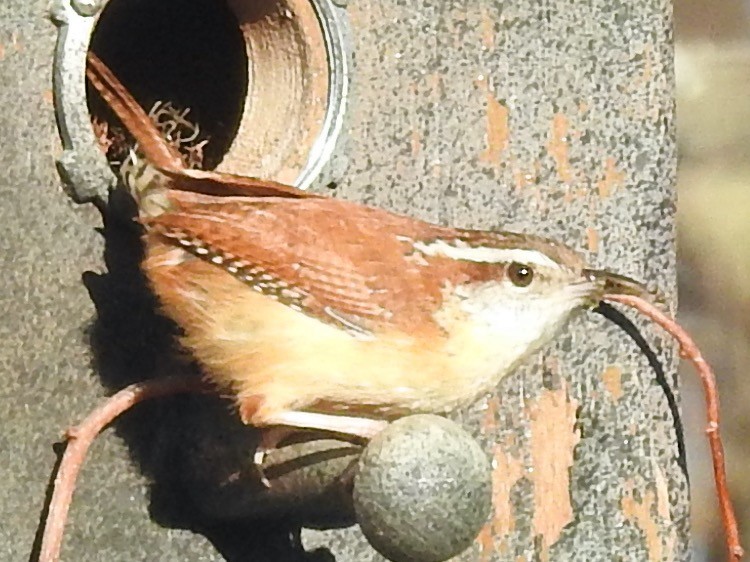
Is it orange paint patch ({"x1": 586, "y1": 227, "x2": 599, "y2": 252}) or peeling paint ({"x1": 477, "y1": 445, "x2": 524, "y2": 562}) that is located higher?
orange paint patch ({"x1": 586, "y1": 227, "x2": 599, "y2": 252})

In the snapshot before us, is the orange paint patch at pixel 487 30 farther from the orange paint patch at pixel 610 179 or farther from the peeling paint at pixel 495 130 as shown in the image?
the orange paint patch at pixel 610 179

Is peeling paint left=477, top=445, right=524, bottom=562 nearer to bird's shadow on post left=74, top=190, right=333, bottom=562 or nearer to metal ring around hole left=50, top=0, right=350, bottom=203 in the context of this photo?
bird's shadow on post left=74, top=190, right=333, bottom=562

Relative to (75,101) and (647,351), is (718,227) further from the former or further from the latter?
(75,101)

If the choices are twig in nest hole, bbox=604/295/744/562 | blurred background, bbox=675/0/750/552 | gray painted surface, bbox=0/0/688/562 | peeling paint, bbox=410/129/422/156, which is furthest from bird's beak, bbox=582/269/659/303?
blurred background, bbox=675/0/750/552

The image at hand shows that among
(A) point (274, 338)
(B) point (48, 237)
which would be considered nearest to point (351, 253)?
(A) point (274, 338)

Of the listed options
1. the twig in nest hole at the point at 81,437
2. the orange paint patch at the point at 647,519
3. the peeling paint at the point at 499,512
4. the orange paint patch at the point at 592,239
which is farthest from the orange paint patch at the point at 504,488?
the twig in nest hole at the point at 81,437
